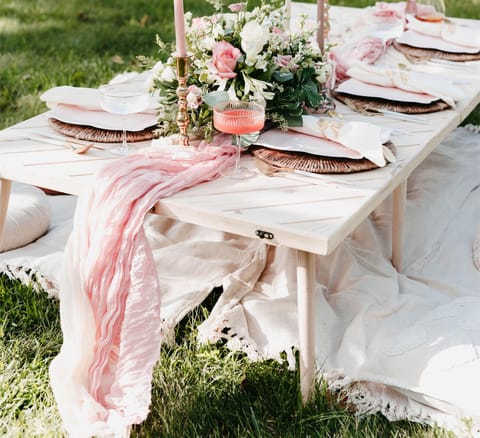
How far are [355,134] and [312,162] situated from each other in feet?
0.52

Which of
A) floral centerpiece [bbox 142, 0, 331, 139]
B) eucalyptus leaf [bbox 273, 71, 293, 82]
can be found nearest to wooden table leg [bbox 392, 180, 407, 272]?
Answer: floral centerpiece [bbox 142, 0, 331, 139]

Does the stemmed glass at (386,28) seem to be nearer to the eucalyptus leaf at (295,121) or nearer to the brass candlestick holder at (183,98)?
the eucalyptus leaf at (295,121)

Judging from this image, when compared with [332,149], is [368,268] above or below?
below

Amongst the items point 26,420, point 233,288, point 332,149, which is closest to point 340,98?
point 332,149

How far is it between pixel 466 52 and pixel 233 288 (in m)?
1.55

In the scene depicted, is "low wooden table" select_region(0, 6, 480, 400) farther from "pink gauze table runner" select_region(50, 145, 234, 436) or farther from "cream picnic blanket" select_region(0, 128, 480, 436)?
"cream picnic blanket" select_region(0, 128, 480, 436)

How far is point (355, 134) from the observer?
2.31m

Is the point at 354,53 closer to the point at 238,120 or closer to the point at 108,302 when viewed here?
the point at 238,120

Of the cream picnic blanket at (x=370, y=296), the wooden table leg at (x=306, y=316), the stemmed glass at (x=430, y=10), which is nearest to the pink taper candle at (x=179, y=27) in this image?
the wooden table leg at (x=306, y=316)

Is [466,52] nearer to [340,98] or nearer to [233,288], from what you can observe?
[340,98]

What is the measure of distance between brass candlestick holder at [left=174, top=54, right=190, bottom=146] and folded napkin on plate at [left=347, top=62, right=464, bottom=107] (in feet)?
2.70

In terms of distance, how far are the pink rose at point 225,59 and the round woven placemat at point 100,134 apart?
0.95 feet

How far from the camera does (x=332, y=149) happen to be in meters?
2.29

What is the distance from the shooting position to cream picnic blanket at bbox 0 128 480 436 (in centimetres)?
214
